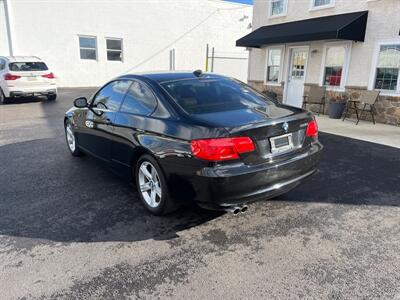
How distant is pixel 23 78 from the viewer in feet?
39.0

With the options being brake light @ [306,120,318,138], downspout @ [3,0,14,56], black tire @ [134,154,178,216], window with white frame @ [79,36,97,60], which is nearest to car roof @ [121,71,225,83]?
black tire @ [134,154,178,216]

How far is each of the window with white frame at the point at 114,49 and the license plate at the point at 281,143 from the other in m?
18.5

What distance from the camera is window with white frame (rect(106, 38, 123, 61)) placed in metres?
19.6

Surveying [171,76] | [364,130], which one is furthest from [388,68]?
[171,76]

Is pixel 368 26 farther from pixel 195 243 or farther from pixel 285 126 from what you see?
pixel 195 243

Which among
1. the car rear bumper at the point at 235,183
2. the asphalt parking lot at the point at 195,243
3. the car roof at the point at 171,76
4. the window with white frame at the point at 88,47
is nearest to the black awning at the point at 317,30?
the asphalt parking lot at the point at 195,243

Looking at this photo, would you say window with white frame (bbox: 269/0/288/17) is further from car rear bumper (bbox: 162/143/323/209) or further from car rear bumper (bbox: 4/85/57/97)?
car rear bumper (bbox: 162/143/323/209)

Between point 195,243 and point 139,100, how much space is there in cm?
176

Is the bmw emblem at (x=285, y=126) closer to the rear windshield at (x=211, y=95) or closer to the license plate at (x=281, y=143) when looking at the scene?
the license plate at (x=281, y=143)

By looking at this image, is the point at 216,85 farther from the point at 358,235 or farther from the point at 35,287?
the point at 35,287

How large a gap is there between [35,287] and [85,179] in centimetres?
236

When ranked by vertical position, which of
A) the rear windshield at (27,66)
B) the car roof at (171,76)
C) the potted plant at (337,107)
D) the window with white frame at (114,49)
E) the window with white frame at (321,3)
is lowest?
the potted plant at (337,107)

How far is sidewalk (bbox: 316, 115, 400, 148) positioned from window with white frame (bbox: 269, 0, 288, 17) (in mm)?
5017

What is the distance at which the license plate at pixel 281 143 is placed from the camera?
10.2 feet
